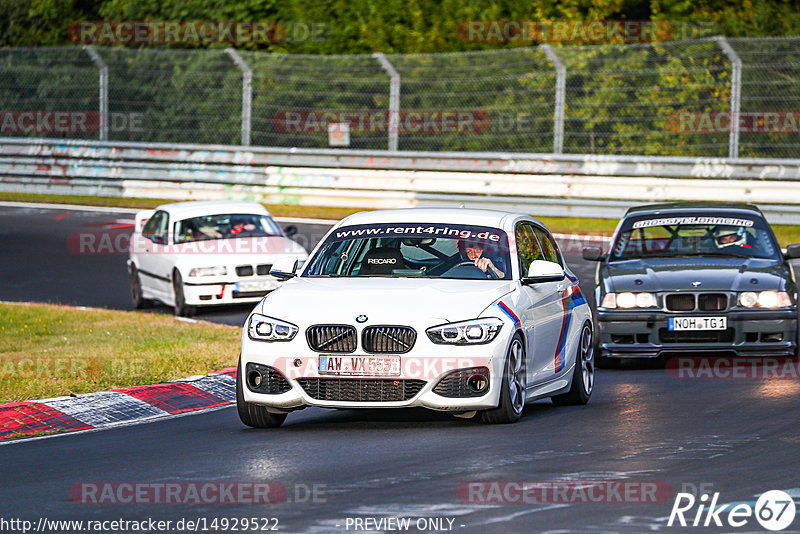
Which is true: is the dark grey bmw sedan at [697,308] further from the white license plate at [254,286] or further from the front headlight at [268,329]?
the white license plate at [254,286]

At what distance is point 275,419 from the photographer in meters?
9.82

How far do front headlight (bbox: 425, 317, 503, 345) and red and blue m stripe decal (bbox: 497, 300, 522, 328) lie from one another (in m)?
0.19

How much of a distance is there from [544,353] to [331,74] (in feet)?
62.8

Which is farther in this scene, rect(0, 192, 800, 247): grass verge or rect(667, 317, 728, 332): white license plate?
rect(0, 192, 800, 247): grass verge

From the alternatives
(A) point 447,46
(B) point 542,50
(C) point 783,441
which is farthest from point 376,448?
(A) point 447,46

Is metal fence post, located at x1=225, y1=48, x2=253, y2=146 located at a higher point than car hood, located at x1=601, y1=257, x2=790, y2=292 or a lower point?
higher

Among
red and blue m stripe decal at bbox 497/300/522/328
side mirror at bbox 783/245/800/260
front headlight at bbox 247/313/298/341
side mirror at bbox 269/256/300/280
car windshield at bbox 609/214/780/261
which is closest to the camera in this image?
front headlight at bbox 247/313/298/341

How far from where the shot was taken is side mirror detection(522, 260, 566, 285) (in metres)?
10.2

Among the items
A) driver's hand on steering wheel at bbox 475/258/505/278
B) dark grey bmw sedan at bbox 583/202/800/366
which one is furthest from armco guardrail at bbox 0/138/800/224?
driver's hand on steering wheel at bbox 475/258/505/278

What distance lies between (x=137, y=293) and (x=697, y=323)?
912 cm

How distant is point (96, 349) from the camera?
14.3 metres

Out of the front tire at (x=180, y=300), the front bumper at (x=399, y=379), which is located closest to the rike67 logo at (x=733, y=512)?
the front bumper at (x=399, y=379)

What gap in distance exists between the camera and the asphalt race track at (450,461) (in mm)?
6938

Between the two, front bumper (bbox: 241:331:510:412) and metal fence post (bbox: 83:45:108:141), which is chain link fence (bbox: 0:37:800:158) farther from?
front bumper (bbox: 241:331:510:412)
